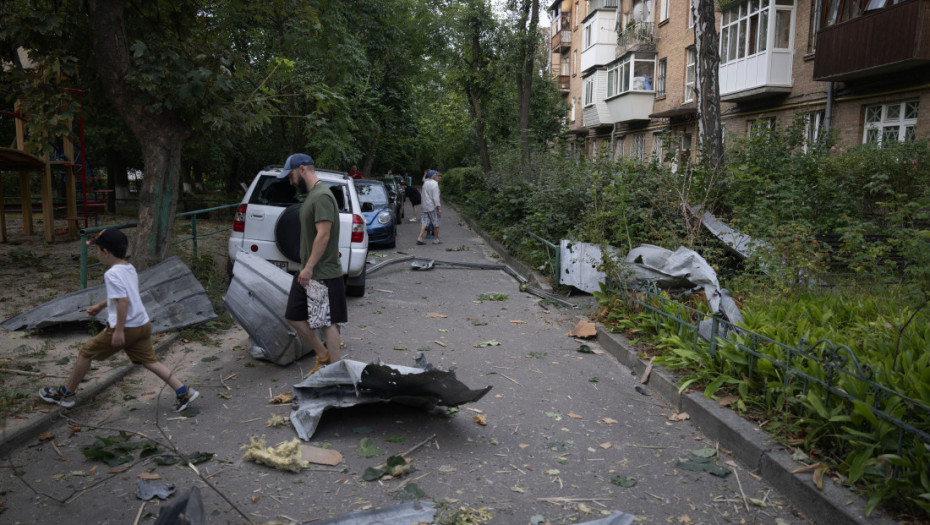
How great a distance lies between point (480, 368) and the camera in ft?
20.9

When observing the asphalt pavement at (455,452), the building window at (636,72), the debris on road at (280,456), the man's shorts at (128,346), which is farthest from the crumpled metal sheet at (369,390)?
the building window at (636,72)

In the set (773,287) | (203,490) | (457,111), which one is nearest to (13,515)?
(203,490)

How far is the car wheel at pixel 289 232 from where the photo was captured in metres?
8.58

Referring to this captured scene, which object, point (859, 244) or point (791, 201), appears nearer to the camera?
point (859, 244)

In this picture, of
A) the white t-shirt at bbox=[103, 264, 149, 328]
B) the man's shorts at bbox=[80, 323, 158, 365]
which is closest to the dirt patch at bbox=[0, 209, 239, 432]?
the man's shorts at bbox=[80, 323, 158, 365]

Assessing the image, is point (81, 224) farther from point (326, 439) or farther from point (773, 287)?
point (773, 287)

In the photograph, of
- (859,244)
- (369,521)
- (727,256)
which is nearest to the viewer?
(369,521)

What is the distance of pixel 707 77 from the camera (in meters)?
11.7

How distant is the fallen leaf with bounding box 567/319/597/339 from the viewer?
24.8ft

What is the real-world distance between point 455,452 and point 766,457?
1.98 metres

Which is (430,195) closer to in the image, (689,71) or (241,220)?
(241,220)

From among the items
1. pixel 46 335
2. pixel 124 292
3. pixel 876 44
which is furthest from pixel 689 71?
pixel 124 292

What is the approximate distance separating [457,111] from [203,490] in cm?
4768

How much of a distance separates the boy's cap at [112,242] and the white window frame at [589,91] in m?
36.5
